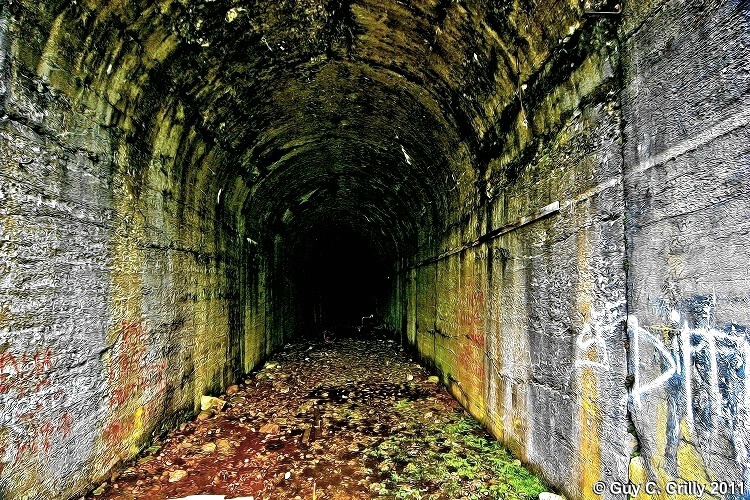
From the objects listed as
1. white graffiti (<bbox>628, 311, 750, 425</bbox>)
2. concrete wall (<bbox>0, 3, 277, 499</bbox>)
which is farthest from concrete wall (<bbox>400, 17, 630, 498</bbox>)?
concrete wall (<bbox>0, 3, 277, 499</bbox>)

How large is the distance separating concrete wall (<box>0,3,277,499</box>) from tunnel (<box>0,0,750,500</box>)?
0.07ft

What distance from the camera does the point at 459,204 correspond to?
19.3ft

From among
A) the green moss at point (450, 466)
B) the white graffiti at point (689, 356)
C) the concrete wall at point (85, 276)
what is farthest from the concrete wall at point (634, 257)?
the concrete wall at point (85, 276)

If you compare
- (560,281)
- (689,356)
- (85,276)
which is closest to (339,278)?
(85,276)

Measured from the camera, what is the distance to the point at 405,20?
12.6 feet

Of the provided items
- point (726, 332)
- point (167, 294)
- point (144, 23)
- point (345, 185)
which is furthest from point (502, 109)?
point (345, 185)

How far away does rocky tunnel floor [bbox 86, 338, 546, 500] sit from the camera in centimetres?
348

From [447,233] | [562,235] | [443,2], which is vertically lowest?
[562,235]

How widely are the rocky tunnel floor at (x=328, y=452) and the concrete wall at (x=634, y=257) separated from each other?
494 millimetres

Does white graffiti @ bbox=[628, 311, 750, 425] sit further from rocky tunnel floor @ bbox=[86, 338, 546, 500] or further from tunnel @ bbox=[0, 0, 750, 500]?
rocky tunnel floor @ bbox=[86, 338, 546, 500]

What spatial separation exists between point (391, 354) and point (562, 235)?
26.0 ft

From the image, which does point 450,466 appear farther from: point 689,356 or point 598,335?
point 689,356

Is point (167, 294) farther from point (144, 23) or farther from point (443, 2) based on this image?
point (443, 2)

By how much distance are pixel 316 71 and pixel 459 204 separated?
2576mm
